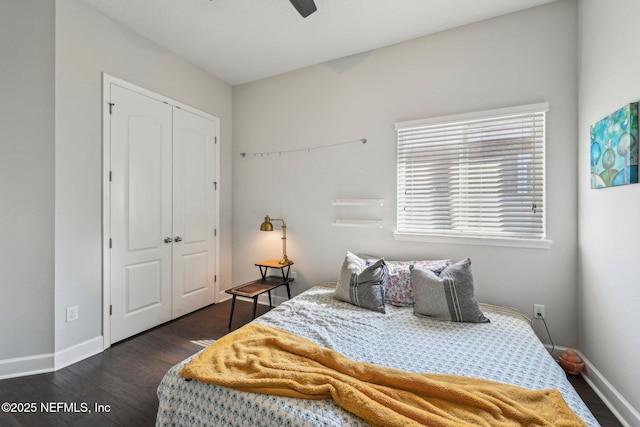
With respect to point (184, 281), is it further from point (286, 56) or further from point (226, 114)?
point (286, 56)

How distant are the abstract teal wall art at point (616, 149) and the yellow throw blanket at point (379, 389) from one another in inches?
53.2

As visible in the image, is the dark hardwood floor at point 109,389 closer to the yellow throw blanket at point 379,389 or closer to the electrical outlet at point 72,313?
the electrical outlet at point 72,313

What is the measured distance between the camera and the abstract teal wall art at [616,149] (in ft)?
5.18

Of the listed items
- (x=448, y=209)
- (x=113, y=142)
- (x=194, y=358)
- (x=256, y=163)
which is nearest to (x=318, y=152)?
(x=256, y=163)

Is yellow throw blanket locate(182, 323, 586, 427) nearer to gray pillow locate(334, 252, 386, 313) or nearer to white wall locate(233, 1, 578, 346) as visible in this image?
gray pillow locate(334, 252, 386, 313)

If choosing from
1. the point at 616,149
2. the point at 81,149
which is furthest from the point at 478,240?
the point at 81,149

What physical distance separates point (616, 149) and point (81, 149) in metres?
3.88

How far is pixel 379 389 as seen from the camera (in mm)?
1238

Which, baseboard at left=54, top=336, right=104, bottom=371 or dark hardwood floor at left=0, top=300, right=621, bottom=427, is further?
baseboard at left=54, top=336, right=104, bottom=371

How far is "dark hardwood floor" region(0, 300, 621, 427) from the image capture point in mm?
1718

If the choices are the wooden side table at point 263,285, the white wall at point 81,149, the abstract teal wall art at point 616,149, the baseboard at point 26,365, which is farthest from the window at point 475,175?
the baseboard at point 26,365

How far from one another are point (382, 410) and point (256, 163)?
124 inches

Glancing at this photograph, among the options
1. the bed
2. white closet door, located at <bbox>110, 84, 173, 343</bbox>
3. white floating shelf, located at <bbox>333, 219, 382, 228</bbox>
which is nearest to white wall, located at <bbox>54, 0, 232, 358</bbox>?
white closet door, located at <bbox>110, 84, 173, 343</bbox>

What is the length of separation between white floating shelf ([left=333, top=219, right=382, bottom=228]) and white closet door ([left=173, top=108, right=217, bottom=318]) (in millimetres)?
1668
